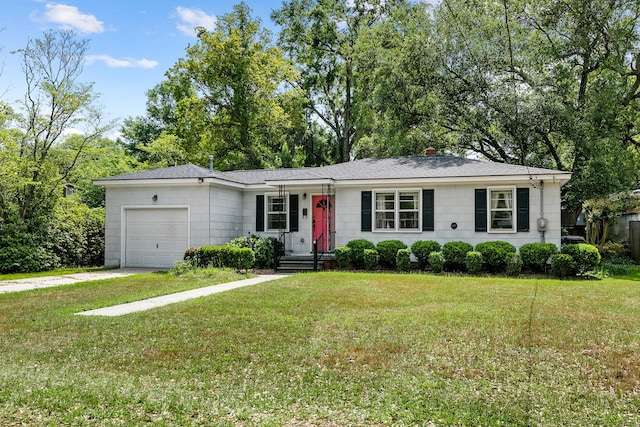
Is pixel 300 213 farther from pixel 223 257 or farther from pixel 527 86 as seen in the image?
pixel 527 86

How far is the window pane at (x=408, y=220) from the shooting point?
1592 cm

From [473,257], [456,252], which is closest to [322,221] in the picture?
[456,252]

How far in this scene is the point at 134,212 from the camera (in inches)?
669

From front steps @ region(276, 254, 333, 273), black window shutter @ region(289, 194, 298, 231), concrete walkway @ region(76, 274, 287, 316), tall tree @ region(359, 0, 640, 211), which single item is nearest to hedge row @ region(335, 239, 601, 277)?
front steps @ region(276, 254, 333, 273)

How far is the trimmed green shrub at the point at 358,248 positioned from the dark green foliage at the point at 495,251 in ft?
10.5

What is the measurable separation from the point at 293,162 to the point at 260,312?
23.2 metres

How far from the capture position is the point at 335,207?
54.3ft

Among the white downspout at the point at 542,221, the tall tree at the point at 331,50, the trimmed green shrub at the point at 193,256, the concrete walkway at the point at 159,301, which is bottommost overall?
the concrete walkway at the point at 159,301

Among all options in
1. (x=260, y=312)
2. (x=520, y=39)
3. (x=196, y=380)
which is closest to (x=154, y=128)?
(x=520, y=39)

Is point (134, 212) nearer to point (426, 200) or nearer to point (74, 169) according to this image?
point (74, 169)

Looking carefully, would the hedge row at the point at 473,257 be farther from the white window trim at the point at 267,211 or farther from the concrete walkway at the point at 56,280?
the concrete walkway at the point at 56,280

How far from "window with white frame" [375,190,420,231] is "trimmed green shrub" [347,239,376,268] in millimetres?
943

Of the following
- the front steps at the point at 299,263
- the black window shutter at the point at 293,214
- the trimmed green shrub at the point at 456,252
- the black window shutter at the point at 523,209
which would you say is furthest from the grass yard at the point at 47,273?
the black window shutter at the point at 523,209

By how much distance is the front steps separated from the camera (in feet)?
50.8
